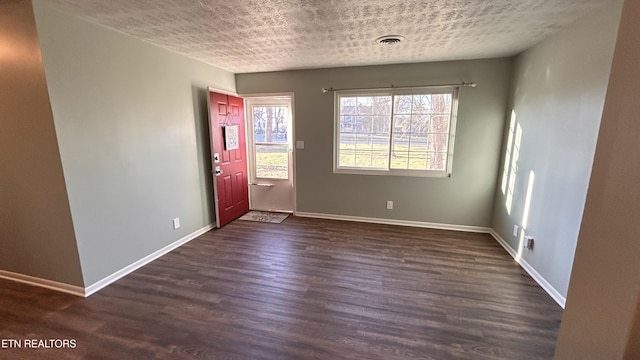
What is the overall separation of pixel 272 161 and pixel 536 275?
3840 millimetres

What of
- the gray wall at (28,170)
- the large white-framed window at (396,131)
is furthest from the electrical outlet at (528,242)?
the gray wall at (28,170)

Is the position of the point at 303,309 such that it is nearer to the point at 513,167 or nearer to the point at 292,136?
the point at 292,136

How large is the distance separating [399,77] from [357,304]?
2.97 m

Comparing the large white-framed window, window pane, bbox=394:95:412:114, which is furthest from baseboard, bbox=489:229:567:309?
window pane, bbox=394:95:412:114

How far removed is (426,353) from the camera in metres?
1.71

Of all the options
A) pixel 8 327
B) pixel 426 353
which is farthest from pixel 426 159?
pixel 8 327

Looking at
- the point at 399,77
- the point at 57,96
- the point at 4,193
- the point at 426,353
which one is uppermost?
the point at 399,77

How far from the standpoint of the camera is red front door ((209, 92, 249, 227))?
A: 3676 mm

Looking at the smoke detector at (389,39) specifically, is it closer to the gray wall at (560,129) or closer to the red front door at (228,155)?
the gray wall at (560,129)

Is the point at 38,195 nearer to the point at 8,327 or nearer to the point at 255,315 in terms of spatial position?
the point at 8,327

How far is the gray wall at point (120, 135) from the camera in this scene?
210 centimetres

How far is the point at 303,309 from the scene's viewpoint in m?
2.12

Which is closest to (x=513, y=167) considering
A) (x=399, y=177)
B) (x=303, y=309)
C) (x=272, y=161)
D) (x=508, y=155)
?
(x=508, y=155)

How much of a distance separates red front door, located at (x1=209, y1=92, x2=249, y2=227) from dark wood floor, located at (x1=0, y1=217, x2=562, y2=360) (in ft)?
3.24
